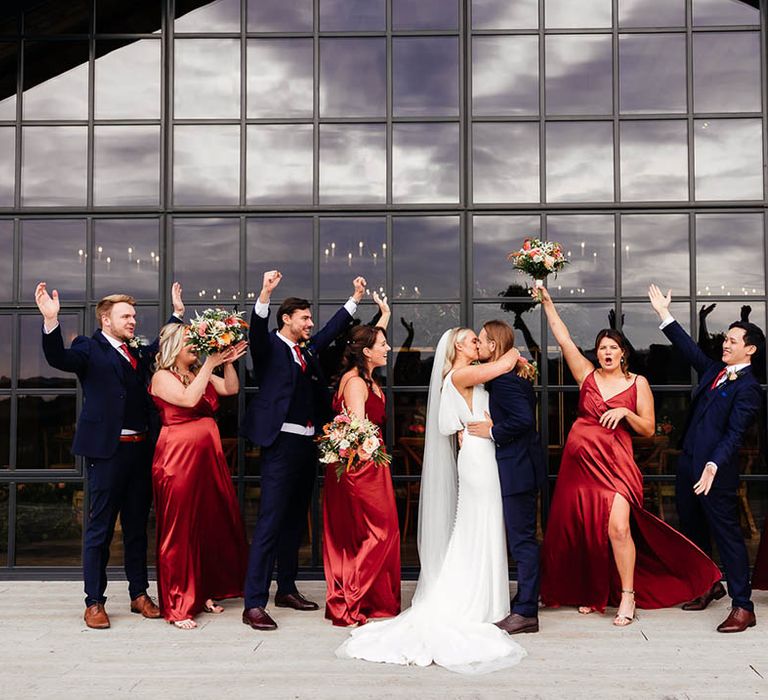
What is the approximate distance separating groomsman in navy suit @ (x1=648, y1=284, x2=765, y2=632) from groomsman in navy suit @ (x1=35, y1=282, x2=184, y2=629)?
11.4 feet

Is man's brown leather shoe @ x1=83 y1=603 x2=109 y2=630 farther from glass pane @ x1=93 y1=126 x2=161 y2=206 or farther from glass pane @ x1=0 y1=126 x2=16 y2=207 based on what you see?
glass pane @ x1=0 y1=126 x2=16 y2=207

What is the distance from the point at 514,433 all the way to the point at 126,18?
4.56m

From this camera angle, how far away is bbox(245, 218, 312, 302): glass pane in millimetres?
6352

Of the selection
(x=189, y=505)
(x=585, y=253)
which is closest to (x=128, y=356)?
(x=189, y=505)

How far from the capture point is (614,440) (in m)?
5.18

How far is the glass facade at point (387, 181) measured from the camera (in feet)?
20.5

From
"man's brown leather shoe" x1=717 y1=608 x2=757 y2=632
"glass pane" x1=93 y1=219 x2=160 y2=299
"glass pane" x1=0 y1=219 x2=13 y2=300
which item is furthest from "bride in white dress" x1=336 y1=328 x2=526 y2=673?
"glass pane" x1=0 y1=219 x2=13 y2=300

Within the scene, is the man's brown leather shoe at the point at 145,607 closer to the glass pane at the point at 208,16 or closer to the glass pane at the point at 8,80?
the glass pane at the point at 8,80

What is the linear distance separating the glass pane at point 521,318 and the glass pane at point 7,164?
12.6 ft

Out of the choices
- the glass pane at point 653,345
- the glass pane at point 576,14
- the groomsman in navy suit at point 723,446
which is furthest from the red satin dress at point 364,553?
the glass pane at point 576,14

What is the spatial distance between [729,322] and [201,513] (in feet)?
13.5

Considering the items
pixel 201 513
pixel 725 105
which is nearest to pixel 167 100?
pixel 201 513

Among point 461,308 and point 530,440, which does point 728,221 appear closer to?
point 461,308

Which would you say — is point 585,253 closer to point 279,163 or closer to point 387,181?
point 387,181
